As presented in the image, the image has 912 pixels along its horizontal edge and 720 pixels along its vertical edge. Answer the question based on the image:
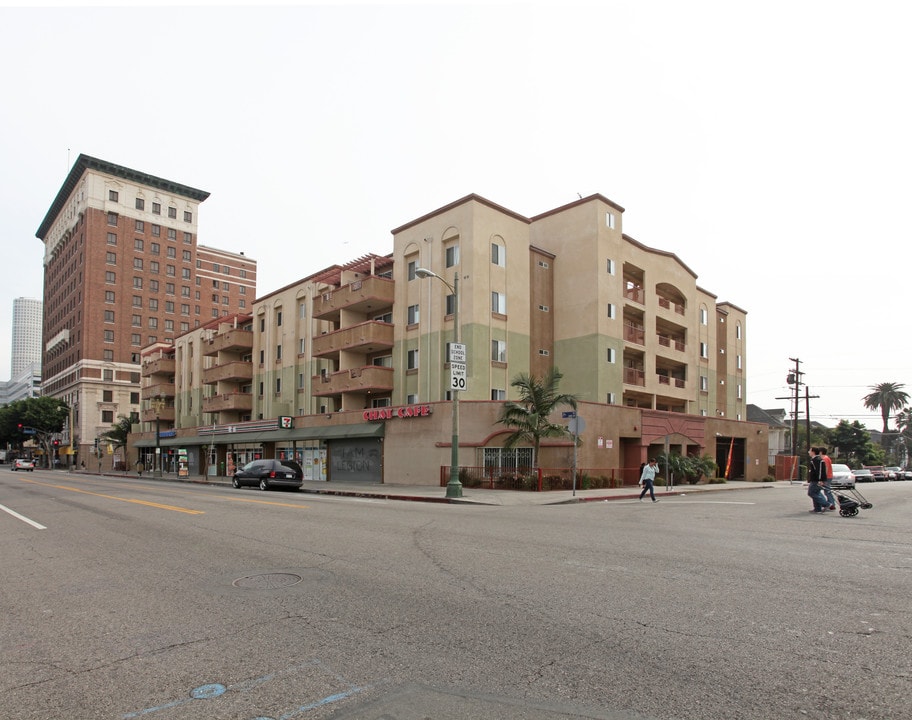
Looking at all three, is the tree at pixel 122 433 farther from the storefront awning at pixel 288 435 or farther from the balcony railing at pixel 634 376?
the balcony railing at pixel 634 376

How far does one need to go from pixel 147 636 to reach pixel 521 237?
32.5 metres

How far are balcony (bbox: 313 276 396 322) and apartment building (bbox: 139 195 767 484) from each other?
12 cm

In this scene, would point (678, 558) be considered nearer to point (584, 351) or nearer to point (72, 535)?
point (72, 535)

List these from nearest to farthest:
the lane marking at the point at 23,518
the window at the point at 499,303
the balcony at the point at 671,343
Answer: the lane marking at the point at 23,518 < the window at the point at 499,303 < the balcony at the point at 671,343

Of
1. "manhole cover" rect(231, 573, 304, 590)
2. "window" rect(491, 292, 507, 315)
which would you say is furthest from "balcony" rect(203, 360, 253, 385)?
"manhole cover" rect(231, 573, 304, 590)

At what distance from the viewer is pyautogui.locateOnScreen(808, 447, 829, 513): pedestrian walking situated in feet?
51.6

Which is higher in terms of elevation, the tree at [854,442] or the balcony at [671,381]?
the balcony at [671,381]

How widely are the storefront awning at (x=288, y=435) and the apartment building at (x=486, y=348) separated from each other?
14 cm

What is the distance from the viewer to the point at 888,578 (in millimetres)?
7395

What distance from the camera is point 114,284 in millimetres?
95750

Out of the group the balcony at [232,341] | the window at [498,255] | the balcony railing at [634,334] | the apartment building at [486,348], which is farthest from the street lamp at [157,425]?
the balcony railing at [634,334]

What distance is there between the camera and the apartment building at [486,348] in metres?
32.8

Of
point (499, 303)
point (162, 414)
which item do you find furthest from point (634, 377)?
point (162, 414)

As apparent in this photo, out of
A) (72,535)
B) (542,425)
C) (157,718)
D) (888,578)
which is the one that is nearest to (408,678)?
(157,718)
